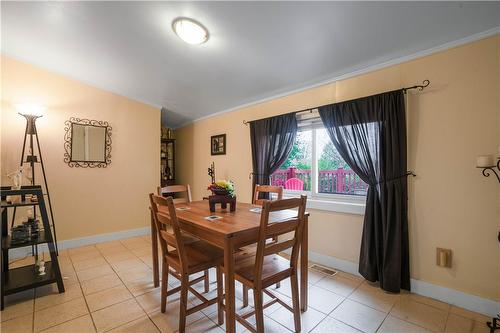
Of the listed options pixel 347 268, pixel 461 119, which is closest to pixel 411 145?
pixel 461 119

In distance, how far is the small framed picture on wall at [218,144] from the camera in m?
4.02

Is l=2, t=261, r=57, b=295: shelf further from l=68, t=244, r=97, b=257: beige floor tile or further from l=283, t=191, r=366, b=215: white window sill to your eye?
l=283, t=191, r=366, b=215: white window sill

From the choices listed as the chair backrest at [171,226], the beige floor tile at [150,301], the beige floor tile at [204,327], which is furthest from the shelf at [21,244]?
the beige floor tile at [204,327]

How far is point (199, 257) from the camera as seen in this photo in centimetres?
174

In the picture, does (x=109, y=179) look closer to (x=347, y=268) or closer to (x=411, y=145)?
(x=347, y=268)

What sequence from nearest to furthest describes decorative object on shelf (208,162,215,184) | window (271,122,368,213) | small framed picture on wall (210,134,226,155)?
1. window (271,122,368,213)
2. small framed picture on wall (210,134,226,155)
3. decorative object on shelf (208,162,215,184)

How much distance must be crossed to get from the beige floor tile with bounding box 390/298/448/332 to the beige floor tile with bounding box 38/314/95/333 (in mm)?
2312

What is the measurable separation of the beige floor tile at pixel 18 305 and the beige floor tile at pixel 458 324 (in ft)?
10.6

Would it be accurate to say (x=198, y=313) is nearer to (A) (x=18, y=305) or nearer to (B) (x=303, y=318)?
(B) (x=303, y=318)

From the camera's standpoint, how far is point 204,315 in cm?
181

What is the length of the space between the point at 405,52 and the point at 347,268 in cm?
221

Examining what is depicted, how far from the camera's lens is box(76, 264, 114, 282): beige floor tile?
2436mm

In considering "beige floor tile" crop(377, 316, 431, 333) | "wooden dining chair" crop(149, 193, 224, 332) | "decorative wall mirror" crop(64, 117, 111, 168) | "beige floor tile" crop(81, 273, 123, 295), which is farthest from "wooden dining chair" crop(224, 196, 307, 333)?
"decorative wall mirror" crop(64, 117, 111, 168)

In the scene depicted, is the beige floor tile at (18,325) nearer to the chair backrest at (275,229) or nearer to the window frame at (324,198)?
Answer: the chair backrest at (275,229)
